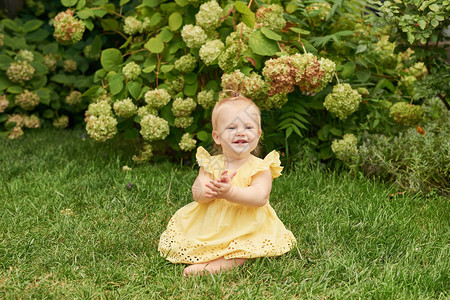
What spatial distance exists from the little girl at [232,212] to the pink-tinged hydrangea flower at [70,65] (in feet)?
10.6

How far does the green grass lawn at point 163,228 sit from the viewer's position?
1.88 meters

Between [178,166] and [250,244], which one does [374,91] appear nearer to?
[178,166]

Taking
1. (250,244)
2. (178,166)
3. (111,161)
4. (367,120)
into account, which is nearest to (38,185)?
(111,161)

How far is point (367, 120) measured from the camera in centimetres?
347

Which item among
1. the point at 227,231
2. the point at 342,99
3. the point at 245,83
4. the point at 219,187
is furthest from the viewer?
the point at 342,99

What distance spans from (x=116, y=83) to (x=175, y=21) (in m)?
0.61

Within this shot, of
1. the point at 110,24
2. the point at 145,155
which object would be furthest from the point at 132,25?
the point at 145,155

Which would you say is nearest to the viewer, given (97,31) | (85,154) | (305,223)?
(305,223)

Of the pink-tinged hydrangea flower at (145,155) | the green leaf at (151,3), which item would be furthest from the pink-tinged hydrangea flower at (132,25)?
the pink-tinged hydrangea flower at (145,155)

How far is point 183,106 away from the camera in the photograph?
3.25m

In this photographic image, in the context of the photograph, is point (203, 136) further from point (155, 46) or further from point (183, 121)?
point (155, 46)

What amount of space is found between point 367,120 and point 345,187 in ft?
2.47

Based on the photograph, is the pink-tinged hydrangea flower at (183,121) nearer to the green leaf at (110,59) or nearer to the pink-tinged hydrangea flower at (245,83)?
the pink-tinged hydrangea flower at (245,83)

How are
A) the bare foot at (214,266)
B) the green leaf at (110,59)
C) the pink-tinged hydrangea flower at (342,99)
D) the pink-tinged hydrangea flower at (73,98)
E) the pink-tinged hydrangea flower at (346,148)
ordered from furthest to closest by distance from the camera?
the pink-tinged hydrangea flower at (73,98), the green leaf at (110,59), the pink-tinged hydrangea flower at (346,148), the pink-tinged hydrangea flower at (342,99), the bare foot at (214,266)
